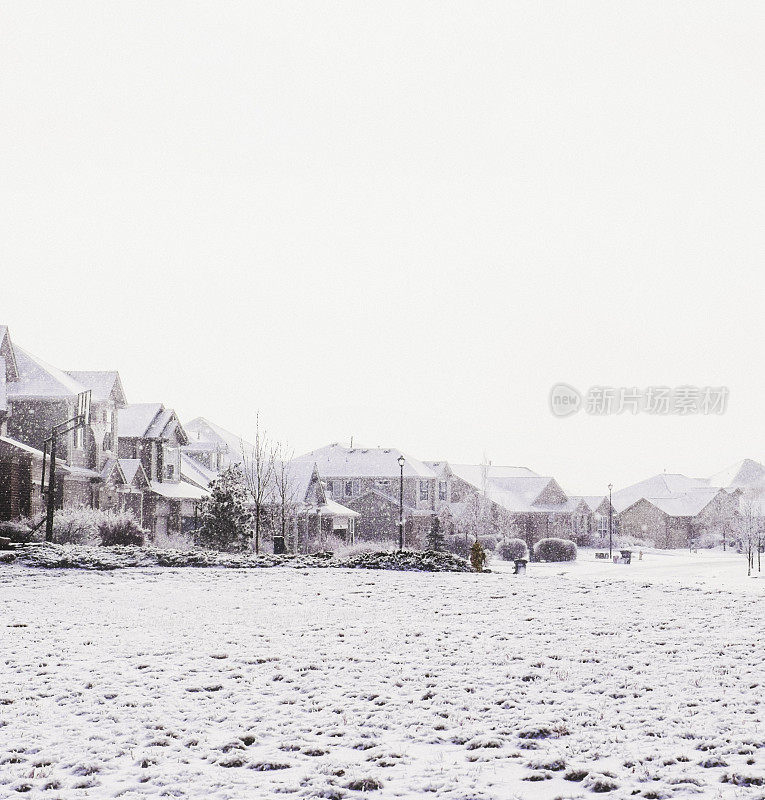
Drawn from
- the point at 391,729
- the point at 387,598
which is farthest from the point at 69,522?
the point at 391,729

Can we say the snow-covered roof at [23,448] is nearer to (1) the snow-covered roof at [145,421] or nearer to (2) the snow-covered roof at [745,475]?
(1) the snow-covered roof at [145,421]

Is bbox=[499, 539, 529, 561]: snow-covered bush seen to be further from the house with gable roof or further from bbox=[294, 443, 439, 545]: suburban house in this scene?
the house with gable roof

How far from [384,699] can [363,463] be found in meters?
65.7

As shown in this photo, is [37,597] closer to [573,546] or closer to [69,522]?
[69,522]

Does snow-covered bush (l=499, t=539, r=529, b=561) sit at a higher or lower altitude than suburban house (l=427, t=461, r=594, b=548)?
lower

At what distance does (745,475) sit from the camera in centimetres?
10512

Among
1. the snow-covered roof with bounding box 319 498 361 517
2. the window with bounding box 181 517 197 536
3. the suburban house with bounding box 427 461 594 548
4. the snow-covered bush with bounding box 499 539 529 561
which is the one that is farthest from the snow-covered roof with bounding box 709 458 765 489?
the window with bounding box 181 517 197 536

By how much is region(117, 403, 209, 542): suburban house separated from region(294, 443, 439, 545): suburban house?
1823 centimetres

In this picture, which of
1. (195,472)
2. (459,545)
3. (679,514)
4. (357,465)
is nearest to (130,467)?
(195,472)

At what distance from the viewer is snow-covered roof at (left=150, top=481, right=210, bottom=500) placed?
53.9 metres

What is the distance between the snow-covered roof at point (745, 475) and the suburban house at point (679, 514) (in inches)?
118

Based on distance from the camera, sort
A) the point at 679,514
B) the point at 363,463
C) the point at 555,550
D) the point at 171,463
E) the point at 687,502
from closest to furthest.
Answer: the point at 171,463 < the point at 555,550 < the point at 363,463 < the point at 679,514 < the point at 687,502

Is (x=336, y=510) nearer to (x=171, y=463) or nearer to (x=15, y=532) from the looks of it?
(x=171, y=463)

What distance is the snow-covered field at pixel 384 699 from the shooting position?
25.4 ft
